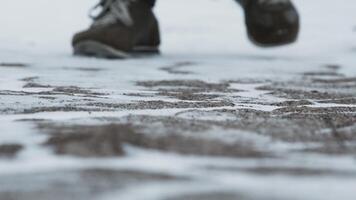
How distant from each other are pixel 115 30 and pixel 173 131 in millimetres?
2108

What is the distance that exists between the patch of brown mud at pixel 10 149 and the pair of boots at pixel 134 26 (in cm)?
212

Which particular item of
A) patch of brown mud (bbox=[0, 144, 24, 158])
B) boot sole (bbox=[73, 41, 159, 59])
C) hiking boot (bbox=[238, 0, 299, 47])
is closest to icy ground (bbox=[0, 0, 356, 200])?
patch of brown mud (bbox=[0, 144, 24, 158])

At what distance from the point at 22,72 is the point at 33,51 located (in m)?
1.02

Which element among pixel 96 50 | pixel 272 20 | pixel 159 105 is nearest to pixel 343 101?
pixel 159 105

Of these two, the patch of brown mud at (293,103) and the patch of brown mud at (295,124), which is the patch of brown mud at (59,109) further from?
the patch of brown mud at (293,103)

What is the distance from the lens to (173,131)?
0.97 meters

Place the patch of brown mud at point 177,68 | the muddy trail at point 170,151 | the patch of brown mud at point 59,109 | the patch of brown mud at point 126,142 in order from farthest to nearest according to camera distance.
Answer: the patch of brown mud at point 177,68, the patch of brown mud at point 59,109, the patch of brown mud at point 126,142, the muddy trail at point 170,151

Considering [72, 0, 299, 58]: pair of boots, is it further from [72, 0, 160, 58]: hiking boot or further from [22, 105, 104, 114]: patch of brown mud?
[22, 105, 104, 114]: patch of brown mud

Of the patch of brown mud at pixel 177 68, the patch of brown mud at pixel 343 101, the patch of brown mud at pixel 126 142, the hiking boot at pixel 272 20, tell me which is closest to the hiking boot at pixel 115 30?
the patch of brown mud at pixel 177 68

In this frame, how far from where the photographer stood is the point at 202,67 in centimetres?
288

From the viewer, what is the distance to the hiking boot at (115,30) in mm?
3016

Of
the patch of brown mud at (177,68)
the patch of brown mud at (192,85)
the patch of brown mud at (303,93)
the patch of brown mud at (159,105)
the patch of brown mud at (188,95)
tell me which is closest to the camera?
the patch of brown mud at (159,105)

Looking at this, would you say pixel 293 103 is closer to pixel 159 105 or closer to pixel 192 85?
pixel 159 105

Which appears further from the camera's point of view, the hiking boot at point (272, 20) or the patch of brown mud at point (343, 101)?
the hiking boot at point (272, 20)
